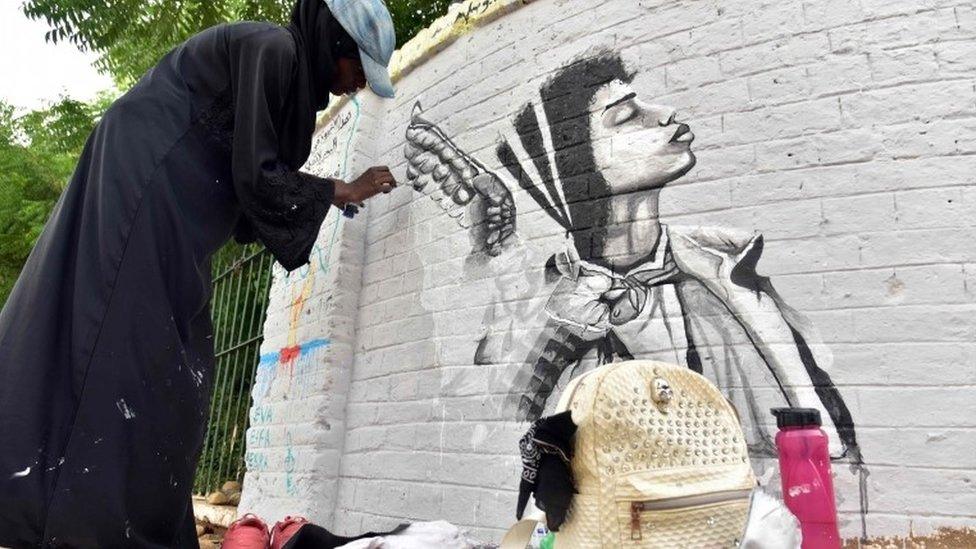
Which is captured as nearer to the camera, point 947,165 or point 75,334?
point 75,334

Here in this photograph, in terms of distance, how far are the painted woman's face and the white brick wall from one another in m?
0.04

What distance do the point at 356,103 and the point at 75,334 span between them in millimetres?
1838

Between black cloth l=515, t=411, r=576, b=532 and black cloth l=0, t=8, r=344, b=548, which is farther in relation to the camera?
black cloth l=0, t=8, r=344, b=548

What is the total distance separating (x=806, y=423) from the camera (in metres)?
1.45

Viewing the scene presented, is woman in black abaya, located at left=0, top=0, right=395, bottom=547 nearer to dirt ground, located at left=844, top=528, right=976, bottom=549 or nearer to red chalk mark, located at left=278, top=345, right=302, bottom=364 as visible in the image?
red chalk mark, located at left=278, top=345, right=302, bottom=364

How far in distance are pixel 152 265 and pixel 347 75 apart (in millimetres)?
823

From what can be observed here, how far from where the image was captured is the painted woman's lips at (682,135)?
6.63 feet

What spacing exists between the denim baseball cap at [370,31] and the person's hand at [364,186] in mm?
323

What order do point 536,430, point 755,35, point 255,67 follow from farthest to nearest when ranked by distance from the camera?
1. point 755,35
2. point 255,67
3. point 536,430

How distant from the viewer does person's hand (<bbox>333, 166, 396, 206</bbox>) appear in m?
2.17

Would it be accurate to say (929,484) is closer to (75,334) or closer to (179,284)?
(179,284)

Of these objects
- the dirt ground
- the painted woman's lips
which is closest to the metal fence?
the painted woman's lips

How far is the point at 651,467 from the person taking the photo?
125 centimetres

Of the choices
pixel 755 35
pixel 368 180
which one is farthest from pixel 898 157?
pixel 368 180
